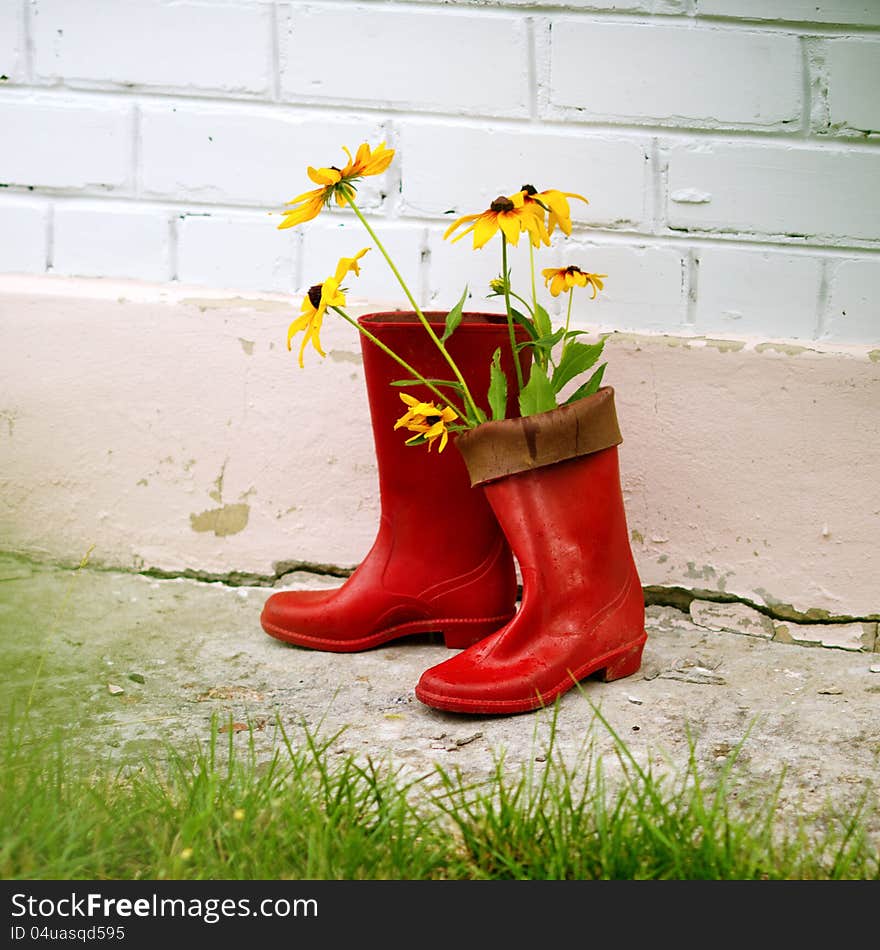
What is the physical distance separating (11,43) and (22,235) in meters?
0.33

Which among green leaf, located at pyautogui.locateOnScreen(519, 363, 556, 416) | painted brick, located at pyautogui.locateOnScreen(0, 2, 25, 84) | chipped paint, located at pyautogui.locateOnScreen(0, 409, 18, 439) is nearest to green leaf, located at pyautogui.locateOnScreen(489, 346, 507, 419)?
green leaf, located at pyautogui.locateOnScreen(519, 363, 556, 416)

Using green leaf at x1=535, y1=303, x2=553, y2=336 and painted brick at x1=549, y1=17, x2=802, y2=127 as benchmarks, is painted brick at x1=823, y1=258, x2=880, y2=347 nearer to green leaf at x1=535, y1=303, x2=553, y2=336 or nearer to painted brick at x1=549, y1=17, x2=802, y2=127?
painted brick at x1=549, y1=17, x2=802, y2=127

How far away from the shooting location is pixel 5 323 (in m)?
1.96

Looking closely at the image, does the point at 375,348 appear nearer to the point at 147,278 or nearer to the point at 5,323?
the point at 147,278

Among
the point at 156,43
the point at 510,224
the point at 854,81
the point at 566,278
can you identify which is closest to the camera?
the point at 510,224

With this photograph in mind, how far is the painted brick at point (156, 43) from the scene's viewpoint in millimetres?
1912

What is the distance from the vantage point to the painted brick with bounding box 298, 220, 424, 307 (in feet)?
6.26

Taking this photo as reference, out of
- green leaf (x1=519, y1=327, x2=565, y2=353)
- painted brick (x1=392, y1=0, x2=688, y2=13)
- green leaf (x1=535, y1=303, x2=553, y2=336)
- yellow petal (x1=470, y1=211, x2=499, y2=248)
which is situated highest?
painted brick (x1=392, y1=0, x2=688, y2=13)

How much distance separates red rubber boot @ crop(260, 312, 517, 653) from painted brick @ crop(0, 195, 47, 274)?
0.67m

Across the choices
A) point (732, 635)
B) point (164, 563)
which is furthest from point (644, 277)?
point (164, 563)

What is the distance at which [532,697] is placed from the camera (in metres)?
1.50

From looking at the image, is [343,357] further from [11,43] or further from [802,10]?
[802,10]

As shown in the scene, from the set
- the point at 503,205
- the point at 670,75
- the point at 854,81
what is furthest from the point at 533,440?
the point at 854,81

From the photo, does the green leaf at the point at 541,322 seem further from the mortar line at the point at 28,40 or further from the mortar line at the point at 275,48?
the mortar line at the point at 28,40
